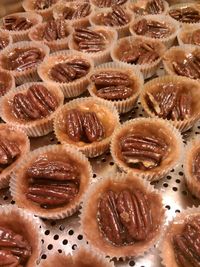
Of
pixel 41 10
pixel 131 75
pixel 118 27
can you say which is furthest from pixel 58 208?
pixel 41 10

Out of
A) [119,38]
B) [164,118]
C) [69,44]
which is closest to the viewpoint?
[164,118]

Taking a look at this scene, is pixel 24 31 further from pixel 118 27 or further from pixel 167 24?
pixel 167 24

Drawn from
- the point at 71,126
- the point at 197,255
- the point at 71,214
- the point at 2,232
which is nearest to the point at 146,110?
the point at 71,126

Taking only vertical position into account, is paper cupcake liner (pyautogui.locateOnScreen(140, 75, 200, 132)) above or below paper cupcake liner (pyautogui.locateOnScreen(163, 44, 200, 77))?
below

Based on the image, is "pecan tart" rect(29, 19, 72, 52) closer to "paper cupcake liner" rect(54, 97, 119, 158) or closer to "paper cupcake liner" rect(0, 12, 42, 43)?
"paper cupcake liner" rect(0, 12, 42, 43)

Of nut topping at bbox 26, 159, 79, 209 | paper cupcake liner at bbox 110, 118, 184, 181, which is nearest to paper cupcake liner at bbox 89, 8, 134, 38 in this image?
paper cupcake liner at bbox 110, 118, 184, 181

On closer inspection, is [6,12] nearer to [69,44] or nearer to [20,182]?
[69,44]

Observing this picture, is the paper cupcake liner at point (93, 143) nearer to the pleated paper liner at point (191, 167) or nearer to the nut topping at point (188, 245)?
the pleated paper liner at point (191, 167)
